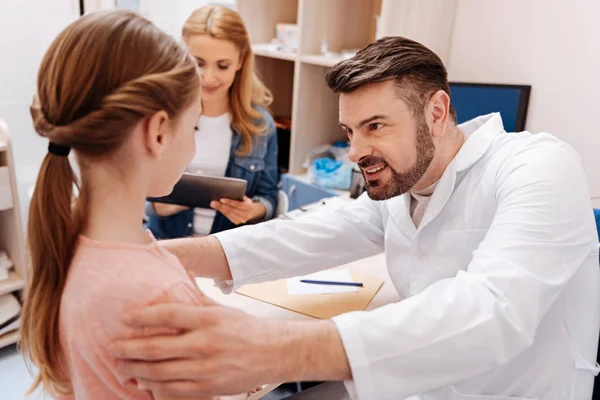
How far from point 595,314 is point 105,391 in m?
0.93

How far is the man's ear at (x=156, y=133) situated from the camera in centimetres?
70

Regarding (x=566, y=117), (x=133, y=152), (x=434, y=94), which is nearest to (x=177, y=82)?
(x=133, y=152)

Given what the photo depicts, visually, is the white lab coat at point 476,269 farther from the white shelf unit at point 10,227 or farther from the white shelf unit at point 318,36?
the white shelf unit at point 10,227

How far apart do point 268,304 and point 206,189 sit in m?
0.48

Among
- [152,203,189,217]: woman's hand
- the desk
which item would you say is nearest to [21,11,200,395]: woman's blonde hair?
the desk

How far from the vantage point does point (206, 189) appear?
1.60 metres

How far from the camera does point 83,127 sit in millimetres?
658

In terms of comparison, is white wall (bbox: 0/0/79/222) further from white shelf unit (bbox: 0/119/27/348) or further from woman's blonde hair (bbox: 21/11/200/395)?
woman's blonde hair (bbox: 21/11/200/395)

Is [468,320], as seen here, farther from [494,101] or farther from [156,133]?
[494,101]

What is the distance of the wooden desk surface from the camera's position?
1232 mm

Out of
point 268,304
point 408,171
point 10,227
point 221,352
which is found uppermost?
point 408,171

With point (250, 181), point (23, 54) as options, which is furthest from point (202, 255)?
point (23, 54)

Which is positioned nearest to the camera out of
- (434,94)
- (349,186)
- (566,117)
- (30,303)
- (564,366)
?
(30,303)

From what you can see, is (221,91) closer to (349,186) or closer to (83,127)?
(349,186)
